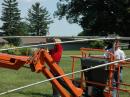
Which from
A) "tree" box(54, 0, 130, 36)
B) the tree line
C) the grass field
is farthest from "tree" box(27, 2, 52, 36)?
the grass field

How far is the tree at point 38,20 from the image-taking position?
137 m

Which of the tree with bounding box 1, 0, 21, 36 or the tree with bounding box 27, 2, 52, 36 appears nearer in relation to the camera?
the tree with bounding box 1, 0, 21, 36

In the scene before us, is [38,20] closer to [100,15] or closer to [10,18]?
[10,18]

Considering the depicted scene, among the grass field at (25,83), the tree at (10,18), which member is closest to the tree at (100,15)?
the tree at (10,18)

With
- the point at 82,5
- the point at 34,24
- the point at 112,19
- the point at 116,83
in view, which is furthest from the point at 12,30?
the point at 116,83

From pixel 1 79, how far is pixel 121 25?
49458 mm

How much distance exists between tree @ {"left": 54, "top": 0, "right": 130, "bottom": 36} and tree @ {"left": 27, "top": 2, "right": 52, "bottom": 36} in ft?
199

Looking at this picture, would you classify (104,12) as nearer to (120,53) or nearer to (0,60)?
(120,53)

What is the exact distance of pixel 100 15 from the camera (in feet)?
222

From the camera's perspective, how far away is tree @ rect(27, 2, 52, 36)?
137125 millimetres

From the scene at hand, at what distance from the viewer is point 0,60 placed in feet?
25.7

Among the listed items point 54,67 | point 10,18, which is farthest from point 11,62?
point 10,18

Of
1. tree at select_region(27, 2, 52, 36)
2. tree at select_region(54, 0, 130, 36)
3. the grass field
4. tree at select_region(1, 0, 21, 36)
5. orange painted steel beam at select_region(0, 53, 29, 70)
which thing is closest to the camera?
orange painted steel beam at select_region(0, 53, 29, 70)

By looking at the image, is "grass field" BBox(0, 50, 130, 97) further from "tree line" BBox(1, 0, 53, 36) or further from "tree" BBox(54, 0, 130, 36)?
"tree line" BBox(1, 0, 53, 36)
